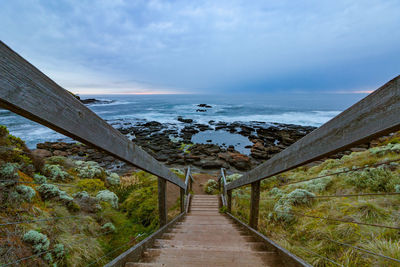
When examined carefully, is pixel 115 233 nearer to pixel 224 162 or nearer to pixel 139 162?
pixel 139 162

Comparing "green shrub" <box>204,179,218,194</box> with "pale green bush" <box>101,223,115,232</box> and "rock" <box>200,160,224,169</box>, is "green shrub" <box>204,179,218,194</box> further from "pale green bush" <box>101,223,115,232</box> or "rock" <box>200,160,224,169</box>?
"pale green bush" <box>101,223,115,232</box>

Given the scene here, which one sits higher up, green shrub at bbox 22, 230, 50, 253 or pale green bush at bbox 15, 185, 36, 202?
pale green bush at bbox 15, 185, 36, 202

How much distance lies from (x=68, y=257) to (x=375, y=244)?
4179 millimetres

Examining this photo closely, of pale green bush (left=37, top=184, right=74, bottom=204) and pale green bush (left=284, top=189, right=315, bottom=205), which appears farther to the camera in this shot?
pale green bush (left=284, top=189, right=315, bottom=205)

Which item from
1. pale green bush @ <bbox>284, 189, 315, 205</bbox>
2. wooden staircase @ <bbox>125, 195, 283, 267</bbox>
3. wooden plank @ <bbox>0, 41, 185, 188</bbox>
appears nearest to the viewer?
wooden plank @ <bbox>0, 41, 185, 188</bbox>

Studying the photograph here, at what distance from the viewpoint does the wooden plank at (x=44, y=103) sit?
2.31ft

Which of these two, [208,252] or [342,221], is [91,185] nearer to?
[208,252]

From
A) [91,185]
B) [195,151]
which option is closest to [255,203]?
[91,185]

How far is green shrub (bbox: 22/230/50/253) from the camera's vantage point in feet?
7.64

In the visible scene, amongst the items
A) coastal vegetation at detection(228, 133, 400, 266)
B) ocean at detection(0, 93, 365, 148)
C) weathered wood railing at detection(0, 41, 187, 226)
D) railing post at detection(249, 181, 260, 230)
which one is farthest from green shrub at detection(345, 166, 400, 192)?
ocean at detection(0, 93, 365, 148)

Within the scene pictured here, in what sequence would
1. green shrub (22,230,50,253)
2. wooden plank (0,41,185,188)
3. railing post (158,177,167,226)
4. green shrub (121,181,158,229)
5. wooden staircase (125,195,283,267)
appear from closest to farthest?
wooden plank (0,41,185,188)
wooden staircase (125,195,283,267)
green shrub (22,230,50,253)
railing post (158,177,167,226)
green shrub (121,181,158,229)

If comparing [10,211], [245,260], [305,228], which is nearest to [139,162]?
[245,260]

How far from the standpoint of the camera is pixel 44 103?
0.84m

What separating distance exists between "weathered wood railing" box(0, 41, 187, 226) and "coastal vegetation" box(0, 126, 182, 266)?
52 centimetres
